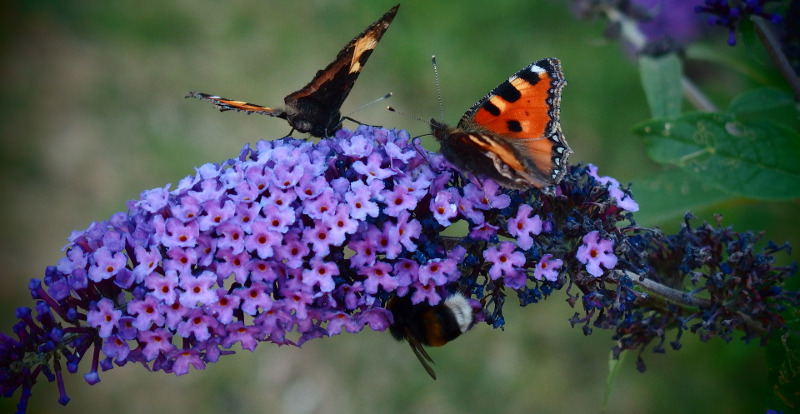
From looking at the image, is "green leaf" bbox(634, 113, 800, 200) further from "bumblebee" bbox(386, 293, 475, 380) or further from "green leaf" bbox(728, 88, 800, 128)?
"bumblebee" bbox(386, 293, 475, 380)

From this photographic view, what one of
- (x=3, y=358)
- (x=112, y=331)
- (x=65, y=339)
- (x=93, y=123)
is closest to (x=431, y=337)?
(x=112, y=331)

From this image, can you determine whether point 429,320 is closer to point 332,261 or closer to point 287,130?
point 332,261

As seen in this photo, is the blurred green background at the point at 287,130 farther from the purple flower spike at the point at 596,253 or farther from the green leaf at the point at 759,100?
the purple flower spike at the point at 596,253

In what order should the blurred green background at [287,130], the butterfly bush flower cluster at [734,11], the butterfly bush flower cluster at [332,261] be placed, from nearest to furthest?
1. the butterfly bush flower cluster at [332,261]
2. the butterfly bush flower cluster at [734,11]
3. the blurred green background at [287,130]

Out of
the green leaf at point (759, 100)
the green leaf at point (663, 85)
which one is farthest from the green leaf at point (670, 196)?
the green leaf at point (759, 100)

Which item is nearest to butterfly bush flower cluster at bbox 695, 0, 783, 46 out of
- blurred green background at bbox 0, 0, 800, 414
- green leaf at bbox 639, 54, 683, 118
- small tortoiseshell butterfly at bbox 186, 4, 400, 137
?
green leaf at bbox 639, 54, 683, 118
